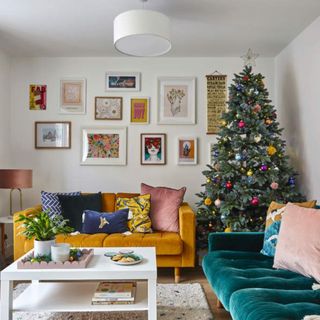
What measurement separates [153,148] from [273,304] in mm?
2996

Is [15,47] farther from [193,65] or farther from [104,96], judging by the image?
[193,65]

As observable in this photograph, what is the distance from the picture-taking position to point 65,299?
7.47ft

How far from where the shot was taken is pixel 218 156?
12.2 ft

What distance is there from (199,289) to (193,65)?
8.95 feet

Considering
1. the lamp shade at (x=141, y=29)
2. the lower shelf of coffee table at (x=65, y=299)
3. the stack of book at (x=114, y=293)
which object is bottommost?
the lower shelf of coffee table at (x=65, y=299)

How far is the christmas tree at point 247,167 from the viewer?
11.7 feet

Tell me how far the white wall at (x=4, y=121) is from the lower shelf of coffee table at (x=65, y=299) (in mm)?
2083

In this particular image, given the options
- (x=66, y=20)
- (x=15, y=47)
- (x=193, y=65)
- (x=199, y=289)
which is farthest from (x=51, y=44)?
(x=199, y=289)

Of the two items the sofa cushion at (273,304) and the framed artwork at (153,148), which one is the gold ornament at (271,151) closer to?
the framed artwork at (153,148)

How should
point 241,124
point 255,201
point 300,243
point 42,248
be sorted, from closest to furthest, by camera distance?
point 300,243
point 42,248
point 255,201
point 241,124

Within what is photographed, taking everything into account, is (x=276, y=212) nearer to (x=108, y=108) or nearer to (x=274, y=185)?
(x=274, y=185)

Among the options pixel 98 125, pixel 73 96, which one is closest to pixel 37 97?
pixel 73 96

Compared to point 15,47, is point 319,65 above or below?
below

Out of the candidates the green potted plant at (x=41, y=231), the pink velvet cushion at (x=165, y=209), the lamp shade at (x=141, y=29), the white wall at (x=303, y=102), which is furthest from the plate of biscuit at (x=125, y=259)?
the white wall at (x=303, y=102)
